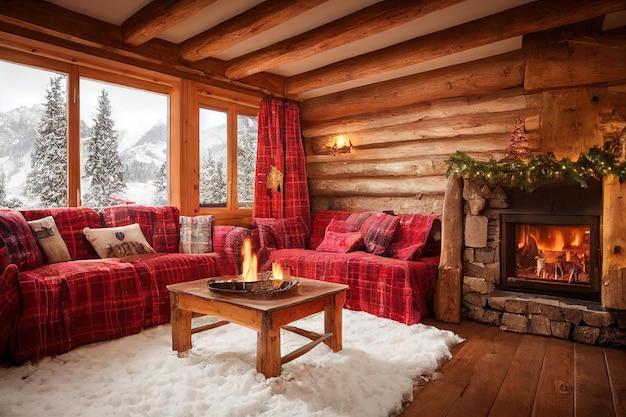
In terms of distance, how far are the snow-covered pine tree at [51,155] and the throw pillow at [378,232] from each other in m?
2.89

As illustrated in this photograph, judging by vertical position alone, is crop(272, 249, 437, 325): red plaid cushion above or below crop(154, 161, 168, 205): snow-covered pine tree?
below

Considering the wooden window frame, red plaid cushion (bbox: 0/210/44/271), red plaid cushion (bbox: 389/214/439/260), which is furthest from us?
the wooden window frame

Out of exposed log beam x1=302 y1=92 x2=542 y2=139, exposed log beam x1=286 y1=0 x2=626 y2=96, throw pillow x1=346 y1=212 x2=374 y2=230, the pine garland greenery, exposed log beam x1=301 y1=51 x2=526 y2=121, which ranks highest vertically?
exposed log beam x1=286 y1=0 x2=626 y2=96

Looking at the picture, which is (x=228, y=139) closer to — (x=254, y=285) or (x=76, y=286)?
(x=76, y=286)

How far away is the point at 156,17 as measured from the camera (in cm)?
336

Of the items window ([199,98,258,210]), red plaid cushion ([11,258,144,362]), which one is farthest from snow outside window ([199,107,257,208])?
red plaid cushion ([11,258,144,362])

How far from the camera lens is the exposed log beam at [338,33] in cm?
314

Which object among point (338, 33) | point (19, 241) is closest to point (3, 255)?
point (19, 241)

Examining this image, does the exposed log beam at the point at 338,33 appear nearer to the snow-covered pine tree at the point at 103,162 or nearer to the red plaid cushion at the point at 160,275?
the snow-covered pine tree at the point at 103,162

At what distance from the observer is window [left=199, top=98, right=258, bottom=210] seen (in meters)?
5.05

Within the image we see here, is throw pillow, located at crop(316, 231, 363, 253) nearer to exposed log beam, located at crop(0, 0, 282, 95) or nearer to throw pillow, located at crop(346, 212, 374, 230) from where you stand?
throw pillow, located at crop(346, 212, 374, 230)

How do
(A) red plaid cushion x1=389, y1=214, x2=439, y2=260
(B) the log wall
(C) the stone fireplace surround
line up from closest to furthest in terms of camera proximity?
(C) the stone fireplace surround → (B) the log wall → (A) red plaid cushion x1=389, y1=214, x2=439, y2=260

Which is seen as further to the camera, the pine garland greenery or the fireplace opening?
the fireplace opening

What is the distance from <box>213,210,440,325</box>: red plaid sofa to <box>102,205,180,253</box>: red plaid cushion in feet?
1.38
